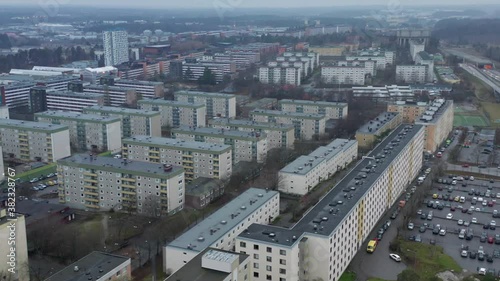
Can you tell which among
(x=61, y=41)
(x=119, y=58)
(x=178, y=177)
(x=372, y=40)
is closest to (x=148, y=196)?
Result: (x=178, y=177)

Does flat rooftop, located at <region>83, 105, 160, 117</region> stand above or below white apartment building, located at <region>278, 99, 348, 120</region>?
above

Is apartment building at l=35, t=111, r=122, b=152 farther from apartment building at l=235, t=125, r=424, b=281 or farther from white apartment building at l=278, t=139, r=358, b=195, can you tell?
apartment building at l=235, t=125, r=424, b=281

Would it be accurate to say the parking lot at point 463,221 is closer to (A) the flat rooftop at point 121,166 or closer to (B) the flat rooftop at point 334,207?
(B) the flat rooftop at point 334,207

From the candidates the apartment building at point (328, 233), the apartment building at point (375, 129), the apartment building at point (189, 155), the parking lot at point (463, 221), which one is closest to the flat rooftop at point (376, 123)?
the apartment building at point (375, 129)

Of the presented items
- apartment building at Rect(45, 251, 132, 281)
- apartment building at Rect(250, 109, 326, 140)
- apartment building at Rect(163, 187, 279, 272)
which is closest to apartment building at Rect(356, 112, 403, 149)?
apartment building at Rect(250, 109, 326, 140)

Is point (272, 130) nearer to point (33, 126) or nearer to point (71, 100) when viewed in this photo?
point (33, 126)

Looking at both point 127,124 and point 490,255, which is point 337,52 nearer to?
point 127,124
